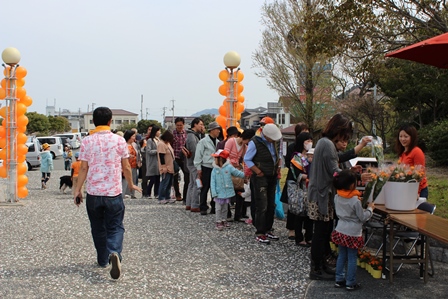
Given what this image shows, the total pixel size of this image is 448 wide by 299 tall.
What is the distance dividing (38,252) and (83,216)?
2685 mm

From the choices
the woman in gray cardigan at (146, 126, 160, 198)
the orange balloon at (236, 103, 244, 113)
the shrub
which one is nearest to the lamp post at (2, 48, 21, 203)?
the woman in gray cardigan at (146, 126, 160, 198)

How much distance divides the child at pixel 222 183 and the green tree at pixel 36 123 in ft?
164

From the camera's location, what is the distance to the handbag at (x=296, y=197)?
6309 millimetres

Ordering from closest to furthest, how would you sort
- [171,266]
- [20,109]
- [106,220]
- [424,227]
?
[424,227] < [106,220] < [171,266] < [20,109]

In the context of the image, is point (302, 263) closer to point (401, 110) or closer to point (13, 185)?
point (13, 185)

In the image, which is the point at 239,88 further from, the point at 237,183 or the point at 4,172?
the point at 4,172

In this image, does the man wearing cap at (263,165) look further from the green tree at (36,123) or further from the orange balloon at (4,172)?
the green tree at (36,123)

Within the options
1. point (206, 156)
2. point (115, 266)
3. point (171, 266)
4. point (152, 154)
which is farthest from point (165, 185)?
point (115, 266)

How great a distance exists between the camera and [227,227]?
771 cm

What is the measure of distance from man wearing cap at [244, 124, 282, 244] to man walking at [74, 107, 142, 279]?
1.92 meters

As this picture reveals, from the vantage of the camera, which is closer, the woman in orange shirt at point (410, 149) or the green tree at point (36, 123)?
the woman in orange shirt at point (410, 149)

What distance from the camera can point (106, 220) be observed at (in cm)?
520

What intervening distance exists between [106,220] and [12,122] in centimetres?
607

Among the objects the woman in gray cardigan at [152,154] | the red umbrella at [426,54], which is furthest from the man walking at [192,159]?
the red umbrella at [426,54]
